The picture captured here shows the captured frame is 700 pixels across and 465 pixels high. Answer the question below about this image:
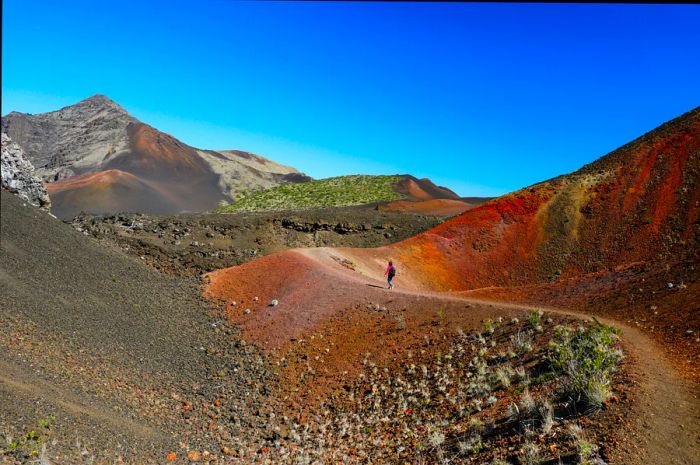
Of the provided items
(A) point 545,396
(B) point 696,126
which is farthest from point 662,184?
(A) point 545,396

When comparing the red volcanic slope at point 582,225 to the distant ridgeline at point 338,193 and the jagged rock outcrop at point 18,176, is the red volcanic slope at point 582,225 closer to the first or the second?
the jagged rock outcrop at point 18,176

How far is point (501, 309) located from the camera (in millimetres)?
14648

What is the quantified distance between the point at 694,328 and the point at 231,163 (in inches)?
3769

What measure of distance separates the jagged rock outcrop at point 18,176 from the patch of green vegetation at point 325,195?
36079 mm

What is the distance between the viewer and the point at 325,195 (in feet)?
221

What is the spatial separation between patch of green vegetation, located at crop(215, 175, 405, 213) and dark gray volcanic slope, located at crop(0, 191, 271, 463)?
41.7 m

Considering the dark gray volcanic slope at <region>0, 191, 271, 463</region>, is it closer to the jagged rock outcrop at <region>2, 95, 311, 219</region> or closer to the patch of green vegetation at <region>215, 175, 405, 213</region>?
the patch of green vegetation at <region>215, 175, 405, 213</region>

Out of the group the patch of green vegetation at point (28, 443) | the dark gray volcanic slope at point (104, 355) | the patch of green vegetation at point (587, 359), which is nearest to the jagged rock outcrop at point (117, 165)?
the dark gray volcanic slope at point (104, 355)

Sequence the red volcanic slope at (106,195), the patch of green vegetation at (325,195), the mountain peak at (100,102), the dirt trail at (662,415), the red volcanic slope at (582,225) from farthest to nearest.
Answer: the mountain peak at (100,102) < the patch of green vegetation at (325,195) < the red volcanic slope at (106,195) < the red volcanic slope at (582,225) < the dirt trail at (662,415)

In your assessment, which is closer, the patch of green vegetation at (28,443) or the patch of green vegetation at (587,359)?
the patch of green vegetation at (28,443)

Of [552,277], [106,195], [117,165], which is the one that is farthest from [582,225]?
[117,165]

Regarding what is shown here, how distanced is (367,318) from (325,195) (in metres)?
51.7

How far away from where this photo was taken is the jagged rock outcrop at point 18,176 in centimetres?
2095

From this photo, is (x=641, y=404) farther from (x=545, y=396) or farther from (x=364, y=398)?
(x=364, y=398)
